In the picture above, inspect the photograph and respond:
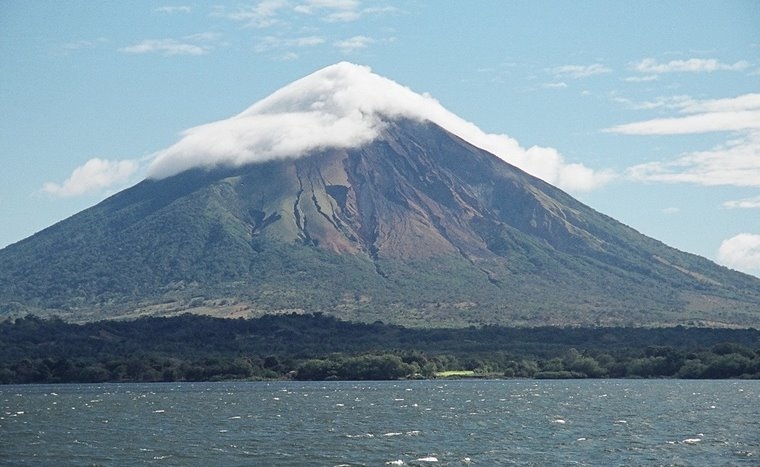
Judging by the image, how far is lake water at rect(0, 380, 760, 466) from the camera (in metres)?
61.1

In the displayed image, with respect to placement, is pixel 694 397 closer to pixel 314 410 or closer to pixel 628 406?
pixel 628 406

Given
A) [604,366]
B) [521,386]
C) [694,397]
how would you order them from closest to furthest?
[694,397]
[521,386]
[604,366]

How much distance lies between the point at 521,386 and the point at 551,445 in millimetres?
75492

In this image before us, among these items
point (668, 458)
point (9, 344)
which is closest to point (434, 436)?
point (668, 458)

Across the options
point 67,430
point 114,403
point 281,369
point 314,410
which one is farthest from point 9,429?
point 281,369

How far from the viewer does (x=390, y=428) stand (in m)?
77.2

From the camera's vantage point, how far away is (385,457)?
60562 millimetres

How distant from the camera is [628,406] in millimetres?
98125

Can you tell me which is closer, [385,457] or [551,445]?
[385,457]

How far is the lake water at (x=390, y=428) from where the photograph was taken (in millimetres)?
61062

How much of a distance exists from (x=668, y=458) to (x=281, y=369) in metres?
115

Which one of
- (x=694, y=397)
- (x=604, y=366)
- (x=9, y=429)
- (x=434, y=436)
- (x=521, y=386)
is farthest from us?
(x=604, y=366)

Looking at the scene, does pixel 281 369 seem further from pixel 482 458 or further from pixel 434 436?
pixel 482 458

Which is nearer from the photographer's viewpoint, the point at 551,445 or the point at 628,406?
the point at 551,445
